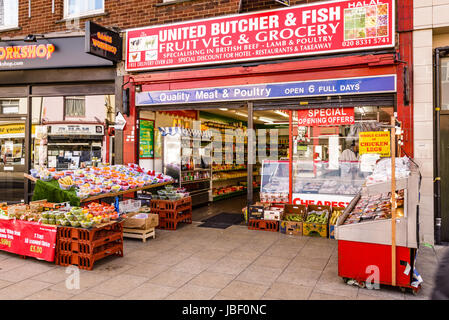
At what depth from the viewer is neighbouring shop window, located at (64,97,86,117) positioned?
31.9ft

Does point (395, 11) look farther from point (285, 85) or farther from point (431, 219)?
point (431, 219)

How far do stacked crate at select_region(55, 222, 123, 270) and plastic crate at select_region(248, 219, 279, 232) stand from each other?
3.24 m

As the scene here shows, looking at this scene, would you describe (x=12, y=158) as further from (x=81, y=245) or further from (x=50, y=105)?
(x=81, y=245)

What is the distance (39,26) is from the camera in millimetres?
10289

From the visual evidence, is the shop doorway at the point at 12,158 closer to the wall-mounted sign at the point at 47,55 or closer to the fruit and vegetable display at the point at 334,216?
the wall-mounted sign at the point at 47,55

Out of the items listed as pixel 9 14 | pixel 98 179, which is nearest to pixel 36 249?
pixel 98 179

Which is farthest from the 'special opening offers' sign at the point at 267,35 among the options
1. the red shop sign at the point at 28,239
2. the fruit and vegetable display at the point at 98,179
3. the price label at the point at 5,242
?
the price label at the point at 5,242

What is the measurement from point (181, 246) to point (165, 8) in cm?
610

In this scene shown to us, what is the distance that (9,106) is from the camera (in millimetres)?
10617

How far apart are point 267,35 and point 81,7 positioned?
19.6ft

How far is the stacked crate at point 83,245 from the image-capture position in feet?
16.6

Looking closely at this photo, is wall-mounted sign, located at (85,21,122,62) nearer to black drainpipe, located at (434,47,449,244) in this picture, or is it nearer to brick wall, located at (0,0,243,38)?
brick wall, located at (0,0,243,38)

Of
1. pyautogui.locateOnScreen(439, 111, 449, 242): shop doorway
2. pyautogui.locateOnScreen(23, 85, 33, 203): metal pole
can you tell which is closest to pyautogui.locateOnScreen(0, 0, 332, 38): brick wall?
pyautogui.locateOnScreen(23, 85, 33, 203): metal pole

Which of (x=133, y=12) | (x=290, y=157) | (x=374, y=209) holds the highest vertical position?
(x=133, y=12)
